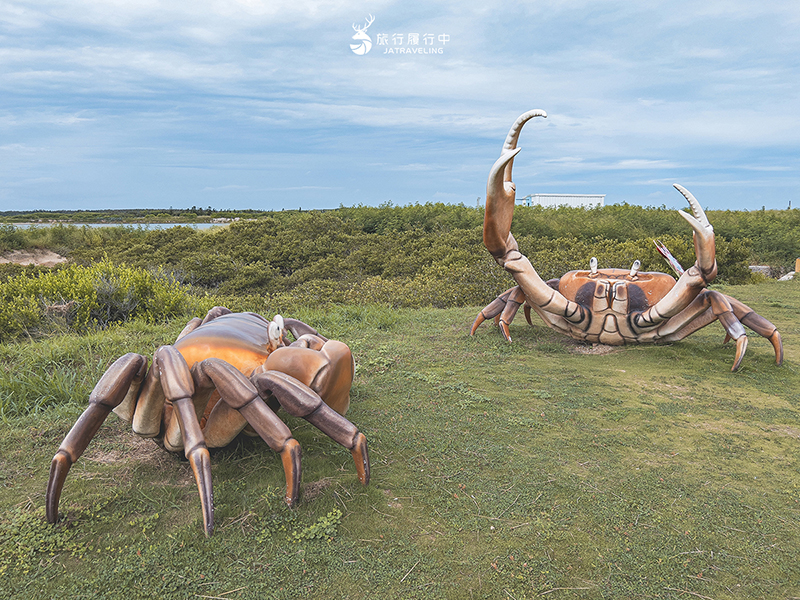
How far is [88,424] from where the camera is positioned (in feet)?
7.95

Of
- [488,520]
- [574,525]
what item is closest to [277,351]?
[488,520]

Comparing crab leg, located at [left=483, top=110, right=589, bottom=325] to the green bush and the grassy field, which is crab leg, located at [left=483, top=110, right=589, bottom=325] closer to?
the grassy field

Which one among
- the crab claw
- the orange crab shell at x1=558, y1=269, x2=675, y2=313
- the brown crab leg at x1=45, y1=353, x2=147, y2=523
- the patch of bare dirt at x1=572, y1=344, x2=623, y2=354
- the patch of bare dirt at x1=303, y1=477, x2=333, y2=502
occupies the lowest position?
the patch of bare dirt at x1=303, y1=477, x2=333, y2=502

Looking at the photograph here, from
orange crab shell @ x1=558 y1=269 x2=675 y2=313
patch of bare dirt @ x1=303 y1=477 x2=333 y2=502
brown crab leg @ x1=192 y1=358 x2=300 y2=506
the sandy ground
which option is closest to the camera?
brown crab leg @ x1=192 y1=358 x2=300 y2=506

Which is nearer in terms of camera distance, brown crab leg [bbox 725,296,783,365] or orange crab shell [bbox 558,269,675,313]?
brown crab leg [bbox 725,296,783,365]

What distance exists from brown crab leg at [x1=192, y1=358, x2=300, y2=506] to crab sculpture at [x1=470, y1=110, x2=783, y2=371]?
3.14 m

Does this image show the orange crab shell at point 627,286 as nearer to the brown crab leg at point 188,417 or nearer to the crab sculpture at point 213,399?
the crab sculpture at point 213,399

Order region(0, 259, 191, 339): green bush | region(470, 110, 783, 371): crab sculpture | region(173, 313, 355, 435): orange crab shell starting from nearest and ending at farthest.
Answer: region(173, 313, 355, 435): orange crab shell, region(470, 110, 783, 371): crab sculpture, region(0, 259, 191, 339): green bush

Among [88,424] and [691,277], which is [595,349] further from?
[88,424]

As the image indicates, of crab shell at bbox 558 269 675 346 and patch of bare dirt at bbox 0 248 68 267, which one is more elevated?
crab shell at bbox 558 269 675 346

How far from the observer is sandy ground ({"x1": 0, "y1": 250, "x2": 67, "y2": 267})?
22719 mm

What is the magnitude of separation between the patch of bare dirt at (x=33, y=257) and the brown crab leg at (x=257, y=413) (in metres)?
24.0

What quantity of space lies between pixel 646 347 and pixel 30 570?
539 cm

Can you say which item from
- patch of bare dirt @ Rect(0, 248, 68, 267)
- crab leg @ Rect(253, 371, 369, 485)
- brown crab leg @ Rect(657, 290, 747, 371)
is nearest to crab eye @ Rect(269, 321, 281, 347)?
crab leg @ Rect(253, 371, 369, 485)
